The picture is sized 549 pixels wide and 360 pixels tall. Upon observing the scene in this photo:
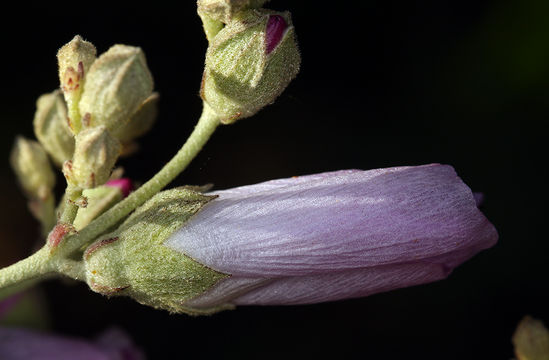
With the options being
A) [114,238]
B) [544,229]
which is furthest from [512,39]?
[114,238]

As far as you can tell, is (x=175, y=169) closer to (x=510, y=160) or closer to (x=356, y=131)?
(x=356, y=131)

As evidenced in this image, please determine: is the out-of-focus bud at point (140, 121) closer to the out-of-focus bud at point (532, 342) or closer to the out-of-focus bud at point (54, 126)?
the out-of-focus bud at point (54, 126)

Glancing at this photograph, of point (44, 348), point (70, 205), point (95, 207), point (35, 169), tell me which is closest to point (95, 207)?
point (95, 207)

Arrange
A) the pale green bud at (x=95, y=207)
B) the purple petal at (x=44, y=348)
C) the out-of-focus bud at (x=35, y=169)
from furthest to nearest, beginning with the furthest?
the purple petal at (x=44, y=348), the out-of-focus bud at (x=35, y=169), the pale green bud at (x=95, y=207)

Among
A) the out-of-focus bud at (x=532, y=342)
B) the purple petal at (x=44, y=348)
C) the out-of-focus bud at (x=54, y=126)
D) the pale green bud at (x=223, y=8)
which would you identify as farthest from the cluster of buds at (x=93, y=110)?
the out-of-focus bud at (x=532, y=342)

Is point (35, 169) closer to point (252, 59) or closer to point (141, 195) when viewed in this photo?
point (141, 195)
